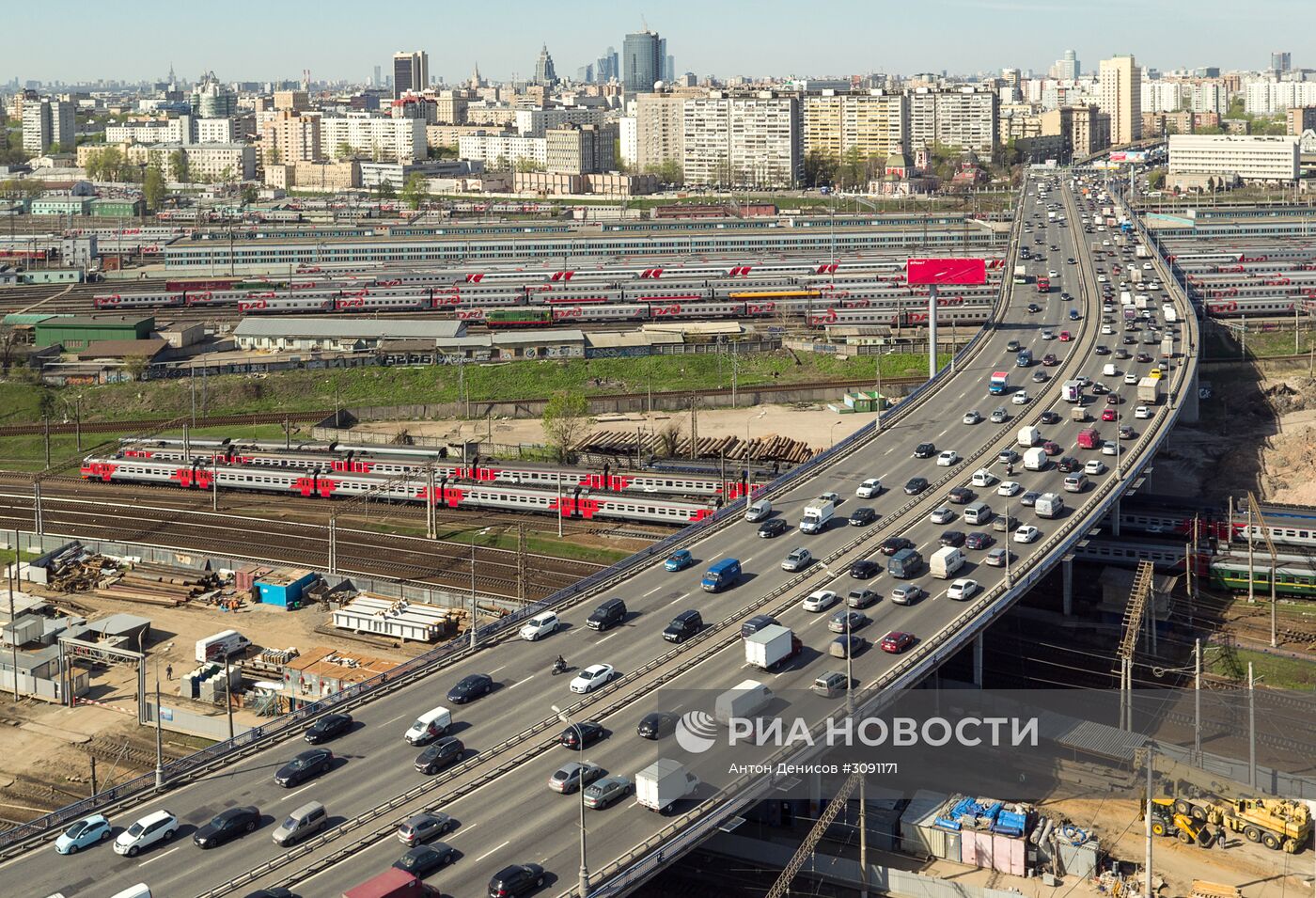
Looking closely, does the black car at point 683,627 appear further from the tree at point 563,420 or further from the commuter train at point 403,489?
the tree at point 563,420

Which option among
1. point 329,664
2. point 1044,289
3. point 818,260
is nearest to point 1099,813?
point 329,664

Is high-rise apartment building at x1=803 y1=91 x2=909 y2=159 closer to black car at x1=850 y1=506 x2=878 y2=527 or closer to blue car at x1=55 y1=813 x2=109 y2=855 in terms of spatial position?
black car at x1=850 y1=506 x2=878 y2=527

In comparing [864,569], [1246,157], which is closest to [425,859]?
[864,569]

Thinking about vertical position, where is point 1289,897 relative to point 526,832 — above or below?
below


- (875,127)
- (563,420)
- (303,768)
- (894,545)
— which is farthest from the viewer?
(875,127)

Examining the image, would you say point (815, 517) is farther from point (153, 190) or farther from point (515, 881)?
point (153, 190)

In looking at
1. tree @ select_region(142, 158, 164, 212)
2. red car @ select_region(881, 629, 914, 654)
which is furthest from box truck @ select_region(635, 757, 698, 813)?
tree @ select_region(142, 158, 164, 212)

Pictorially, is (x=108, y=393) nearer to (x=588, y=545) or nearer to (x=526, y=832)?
(x=588, y=545)
